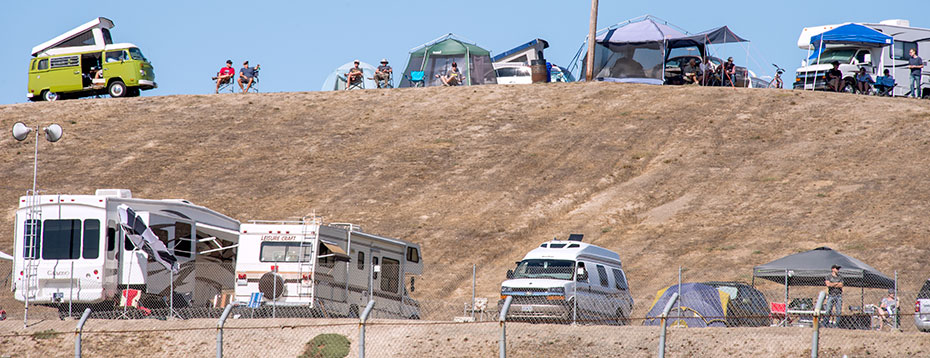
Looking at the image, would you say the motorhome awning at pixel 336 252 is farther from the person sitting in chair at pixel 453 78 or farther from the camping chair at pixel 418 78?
the camping chair at pixel 418 78

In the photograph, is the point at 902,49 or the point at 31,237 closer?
the point at 31,237

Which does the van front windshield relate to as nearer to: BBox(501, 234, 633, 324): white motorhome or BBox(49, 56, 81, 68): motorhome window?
BBox(501, 234, 633, 324): white motorhome

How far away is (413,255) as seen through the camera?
88.5 feet

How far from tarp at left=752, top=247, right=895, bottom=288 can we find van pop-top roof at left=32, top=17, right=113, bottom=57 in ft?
122

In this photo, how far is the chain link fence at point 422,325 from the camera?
698 inches

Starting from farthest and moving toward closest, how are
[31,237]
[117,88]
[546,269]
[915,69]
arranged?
[117,88], [915,69], [546,269], [31,237]

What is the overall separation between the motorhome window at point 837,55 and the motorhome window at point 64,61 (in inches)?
1358

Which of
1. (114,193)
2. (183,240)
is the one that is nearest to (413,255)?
(183,240)

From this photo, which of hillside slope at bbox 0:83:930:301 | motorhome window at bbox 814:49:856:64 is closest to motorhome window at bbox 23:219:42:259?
hillside slope at bbox 0:83:930:301

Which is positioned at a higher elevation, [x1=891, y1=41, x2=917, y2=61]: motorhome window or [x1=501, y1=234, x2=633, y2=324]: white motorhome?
[x1=891, y1=41, x2=917, y2=61]: motorhome window

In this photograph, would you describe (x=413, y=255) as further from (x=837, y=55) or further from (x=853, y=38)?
(x=837, y=55)

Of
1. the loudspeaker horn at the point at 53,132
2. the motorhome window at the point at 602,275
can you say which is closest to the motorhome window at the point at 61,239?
the loudspeaker horn at the point at 53,132

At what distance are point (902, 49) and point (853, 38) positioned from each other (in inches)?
108

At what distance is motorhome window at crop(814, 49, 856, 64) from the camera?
51353 millimetres
